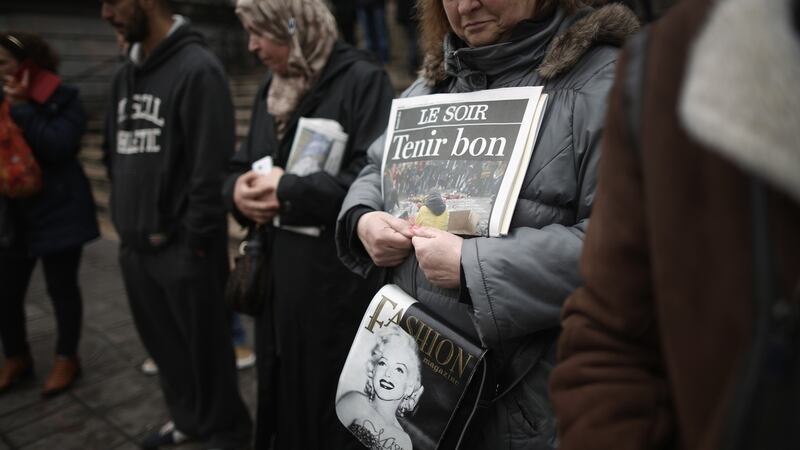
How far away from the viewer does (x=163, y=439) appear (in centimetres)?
273

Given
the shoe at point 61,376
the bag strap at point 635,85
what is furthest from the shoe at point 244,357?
the bag strap at point 635,85

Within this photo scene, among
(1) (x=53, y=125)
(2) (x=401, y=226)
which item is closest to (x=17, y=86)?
(1) (x=53, y=125)

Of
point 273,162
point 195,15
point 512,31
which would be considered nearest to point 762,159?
point 512,31

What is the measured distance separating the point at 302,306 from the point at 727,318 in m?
1.61

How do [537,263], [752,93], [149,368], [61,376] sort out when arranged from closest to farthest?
[752,93]
[537,263]
[61,376]
[149,368]

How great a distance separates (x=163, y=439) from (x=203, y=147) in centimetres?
151

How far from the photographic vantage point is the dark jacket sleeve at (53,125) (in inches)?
118

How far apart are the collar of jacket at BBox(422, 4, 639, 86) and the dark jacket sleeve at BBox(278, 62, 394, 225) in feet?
2.24

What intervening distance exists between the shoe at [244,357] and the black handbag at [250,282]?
1.49 m

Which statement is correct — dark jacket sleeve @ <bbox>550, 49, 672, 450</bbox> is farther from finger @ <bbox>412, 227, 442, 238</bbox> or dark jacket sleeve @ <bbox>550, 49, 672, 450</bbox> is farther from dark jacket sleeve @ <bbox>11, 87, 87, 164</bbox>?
dark jacket sleeve @ <bbox>11, 87, 87, 164</bbox>

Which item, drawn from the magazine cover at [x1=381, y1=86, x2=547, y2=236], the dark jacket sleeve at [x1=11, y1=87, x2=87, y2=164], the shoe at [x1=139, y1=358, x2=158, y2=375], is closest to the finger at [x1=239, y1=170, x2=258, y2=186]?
the magazine cover at [x1=381, y1=86, x2=547, y2=236]

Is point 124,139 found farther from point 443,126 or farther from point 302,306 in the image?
point 443,126

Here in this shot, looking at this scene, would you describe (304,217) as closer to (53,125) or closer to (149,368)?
(53,125)

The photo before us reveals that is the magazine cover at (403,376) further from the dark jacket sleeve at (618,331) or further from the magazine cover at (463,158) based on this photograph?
the dark jacket sleeve at (618,331)
